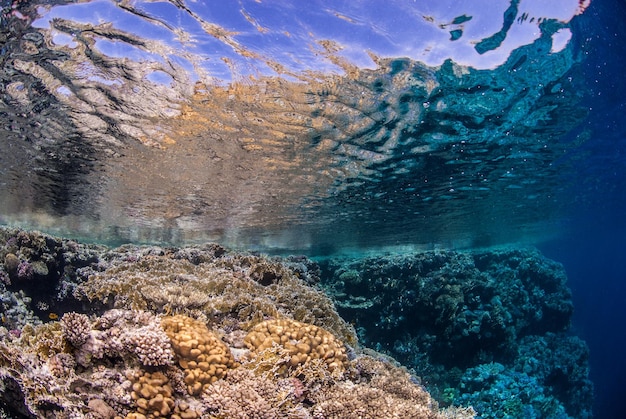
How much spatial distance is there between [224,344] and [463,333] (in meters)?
15.4

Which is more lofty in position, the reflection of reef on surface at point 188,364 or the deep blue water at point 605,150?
the deep blue water at point 605,150

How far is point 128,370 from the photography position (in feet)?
12.8

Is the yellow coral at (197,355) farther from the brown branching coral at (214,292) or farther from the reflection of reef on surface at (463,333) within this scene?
the reflection of reef on surface at (463,333)

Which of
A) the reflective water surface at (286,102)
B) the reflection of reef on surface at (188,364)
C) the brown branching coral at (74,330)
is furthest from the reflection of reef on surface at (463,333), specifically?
the brown branching coral at (74,330)

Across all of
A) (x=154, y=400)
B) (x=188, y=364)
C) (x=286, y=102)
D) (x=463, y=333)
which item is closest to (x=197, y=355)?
(x=188, y=364)

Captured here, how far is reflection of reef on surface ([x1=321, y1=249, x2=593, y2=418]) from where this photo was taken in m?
15.4

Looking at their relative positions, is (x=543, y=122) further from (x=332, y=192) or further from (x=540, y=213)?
(x=540, y=213)

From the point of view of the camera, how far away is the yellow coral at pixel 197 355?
413cm

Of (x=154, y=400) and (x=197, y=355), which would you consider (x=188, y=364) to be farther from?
(x=154, y=400)

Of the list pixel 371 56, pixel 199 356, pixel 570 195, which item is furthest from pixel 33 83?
pixel 570 195

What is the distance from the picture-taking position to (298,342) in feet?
16.5

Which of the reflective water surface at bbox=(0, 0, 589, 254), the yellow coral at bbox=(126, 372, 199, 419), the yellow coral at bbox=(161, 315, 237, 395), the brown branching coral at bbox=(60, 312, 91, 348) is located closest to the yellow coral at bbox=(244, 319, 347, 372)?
the yellow coral at bbox=(161, 315, 237, 395)

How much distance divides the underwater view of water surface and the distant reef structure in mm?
39

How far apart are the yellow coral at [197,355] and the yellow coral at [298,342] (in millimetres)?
592
